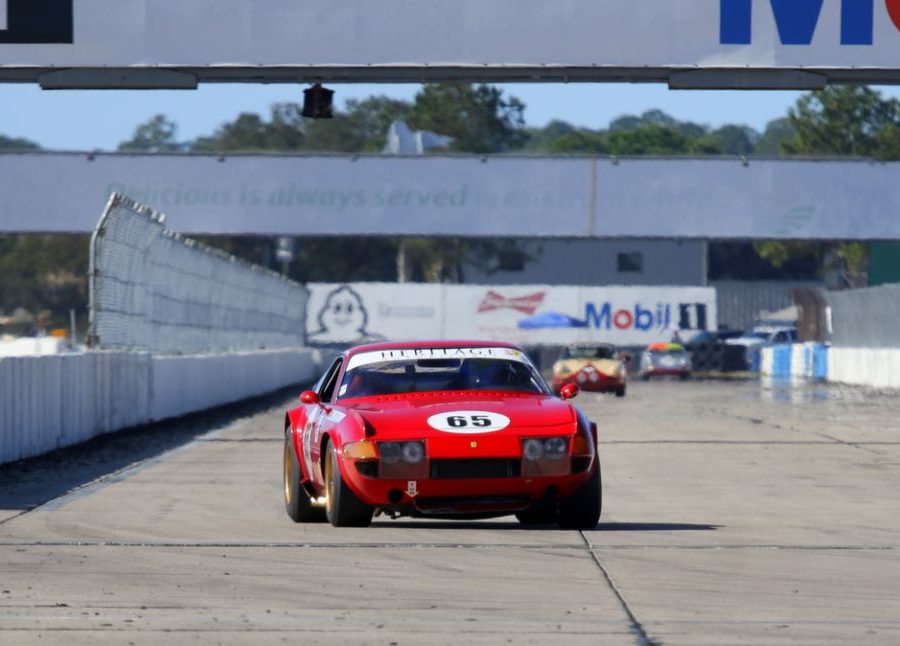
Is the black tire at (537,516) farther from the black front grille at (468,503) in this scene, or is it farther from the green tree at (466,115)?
the green tree at (466,115)

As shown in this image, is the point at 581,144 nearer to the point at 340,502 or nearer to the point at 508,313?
the point at 508,313

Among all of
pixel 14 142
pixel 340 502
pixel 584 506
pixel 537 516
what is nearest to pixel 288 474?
pixel 340 502

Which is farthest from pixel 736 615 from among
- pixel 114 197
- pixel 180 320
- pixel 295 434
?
pixel 180 320

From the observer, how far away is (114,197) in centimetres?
2447

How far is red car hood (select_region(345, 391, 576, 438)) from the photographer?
37.8 ft

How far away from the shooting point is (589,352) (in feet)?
145

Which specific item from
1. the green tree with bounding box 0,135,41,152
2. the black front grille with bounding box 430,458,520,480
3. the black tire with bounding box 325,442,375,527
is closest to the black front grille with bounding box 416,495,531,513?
the black front grille with bounding box 430,458,520,480

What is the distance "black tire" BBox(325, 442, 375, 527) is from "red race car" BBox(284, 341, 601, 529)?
10mm

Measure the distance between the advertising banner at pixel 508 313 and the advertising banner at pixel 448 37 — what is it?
157 ft

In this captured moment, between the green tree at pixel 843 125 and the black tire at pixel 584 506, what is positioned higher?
the green tree at pixel 843 125

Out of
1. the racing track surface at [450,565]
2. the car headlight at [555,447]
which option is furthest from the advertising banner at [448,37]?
the car headlight at [555,447]

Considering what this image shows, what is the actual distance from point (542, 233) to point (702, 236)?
4.34m

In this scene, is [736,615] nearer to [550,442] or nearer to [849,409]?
[550,442]

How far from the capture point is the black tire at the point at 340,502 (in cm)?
1170
